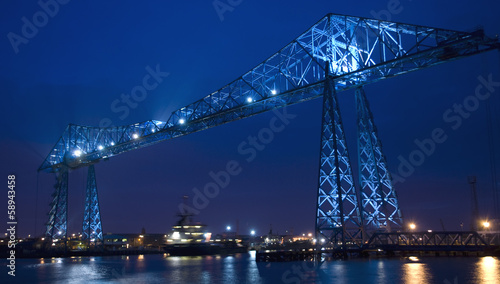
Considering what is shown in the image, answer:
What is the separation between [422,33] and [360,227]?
56.8 ft

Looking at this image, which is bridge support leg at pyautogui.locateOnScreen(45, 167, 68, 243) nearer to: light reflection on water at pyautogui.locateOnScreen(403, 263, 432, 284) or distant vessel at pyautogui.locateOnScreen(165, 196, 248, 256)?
distant vessel at pyautogui.locateOnScreen(165, 196, 248, 256)

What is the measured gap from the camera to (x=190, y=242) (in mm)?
82938

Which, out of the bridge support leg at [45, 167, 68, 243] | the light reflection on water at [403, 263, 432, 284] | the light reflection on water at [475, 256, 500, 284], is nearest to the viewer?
the light reflection on water at [475, 256, 500, 284]

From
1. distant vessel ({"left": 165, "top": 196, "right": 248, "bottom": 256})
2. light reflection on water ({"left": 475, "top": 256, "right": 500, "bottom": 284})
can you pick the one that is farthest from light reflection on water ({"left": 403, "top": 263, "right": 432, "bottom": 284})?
distant vessel ({"left": 165, "top": 196, "right": 248, "bottom": 256})

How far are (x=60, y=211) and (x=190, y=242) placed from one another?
22.7 m

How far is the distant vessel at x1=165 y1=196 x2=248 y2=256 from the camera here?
265 feet

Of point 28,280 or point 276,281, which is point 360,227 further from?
point 28,280

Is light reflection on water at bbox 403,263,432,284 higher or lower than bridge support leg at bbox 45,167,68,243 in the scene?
lower

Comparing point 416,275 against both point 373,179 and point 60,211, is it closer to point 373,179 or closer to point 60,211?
point 373,179

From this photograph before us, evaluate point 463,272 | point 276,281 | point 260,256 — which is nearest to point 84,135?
point 260,256

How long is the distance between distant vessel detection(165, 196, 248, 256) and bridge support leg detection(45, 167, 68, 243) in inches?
737

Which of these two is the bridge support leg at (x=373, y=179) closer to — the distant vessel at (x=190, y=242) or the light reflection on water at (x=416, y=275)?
the light reflection on water at (x=416, y=275)

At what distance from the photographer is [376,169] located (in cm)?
4494

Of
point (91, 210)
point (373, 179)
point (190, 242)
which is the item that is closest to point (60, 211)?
point (91, 210)
